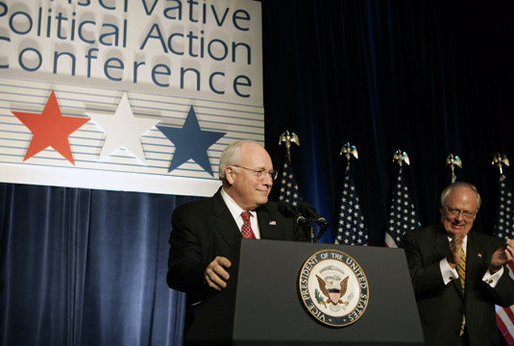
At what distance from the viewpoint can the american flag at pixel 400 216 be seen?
5.39m

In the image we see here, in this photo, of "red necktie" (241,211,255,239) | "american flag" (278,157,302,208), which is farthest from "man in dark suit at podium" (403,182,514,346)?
"american flag" (278,157,302,208)

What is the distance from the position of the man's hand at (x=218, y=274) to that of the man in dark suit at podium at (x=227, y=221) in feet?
1.09

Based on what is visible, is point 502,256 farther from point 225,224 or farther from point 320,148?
point 320,148

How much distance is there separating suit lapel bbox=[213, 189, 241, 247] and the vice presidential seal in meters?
0.72

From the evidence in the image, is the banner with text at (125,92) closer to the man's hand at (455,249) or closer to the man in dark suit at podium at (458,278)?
the man in dark suit at podium at (458,278)

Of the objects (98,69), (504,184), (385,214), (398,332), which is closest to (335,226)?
(385,214)

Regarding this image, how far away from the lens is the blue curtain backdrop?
4.49 meters

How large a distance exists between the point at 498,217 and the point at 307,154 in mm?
1890

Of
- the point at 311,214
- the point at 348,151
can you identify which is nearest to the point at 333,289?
the point at 311,214

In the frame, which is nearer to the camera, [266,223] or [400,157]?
[266,223]

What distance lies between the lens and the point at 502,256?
3.23 m

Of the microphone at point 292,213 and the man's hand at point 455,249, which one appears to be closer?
the microphone at point 292,213

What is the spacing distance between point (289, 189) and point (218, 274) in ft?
10.6

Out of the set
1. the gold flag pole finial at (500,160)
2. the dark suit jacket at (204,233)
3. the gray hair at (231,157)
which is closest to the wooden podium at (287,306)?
the dark suit jacket at (204,233)
